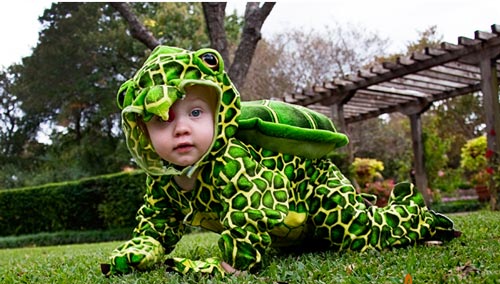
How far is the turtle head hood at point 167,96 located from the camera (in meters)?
1.83

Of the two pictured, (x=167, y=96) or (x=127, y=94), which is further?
(x=127, y=94)

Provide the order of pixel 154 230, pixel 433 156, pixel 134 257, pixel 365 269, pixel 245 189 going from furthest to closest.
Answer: pixel 433 156, pixel 154 230, pixel 134 257, pixel 245 189, pixel 365 269

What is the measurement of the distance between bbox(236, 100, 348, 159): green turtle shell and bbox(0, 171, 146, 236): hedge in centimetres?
640

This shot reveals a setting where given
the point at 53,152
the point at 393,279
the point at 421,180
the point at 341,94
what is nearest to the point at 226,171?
the point at 393,279

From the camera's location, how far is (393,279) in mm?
1573

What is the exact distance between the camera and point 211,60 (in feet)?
6.42

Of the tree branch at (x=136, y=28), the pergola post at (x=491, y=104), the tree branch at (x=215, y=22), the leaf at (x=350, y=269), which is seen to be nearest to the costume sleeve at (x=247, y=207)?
the leaf at (x=350, y=269)

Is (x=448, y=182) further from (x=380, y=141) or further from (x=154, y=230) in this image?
(x=154, y=230)

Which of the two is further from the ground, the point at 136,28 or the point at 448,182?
the point at 136,28

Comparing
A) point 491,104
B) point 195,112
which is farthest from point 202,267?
point 491,104

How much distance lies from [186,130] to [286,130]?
0.42 meters

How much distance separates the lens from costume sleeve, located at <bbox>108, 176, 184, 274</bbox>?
2.04 metres

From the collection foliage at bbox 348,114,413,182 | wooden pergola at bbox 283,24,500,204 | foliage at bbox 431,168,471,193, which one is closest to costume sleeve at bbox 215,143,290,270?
wooden pergola at bbox 283,24,500,204

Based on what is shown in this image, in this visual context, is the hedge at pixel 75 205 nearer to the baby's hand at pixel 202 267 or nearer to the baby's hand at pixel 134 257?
the baby's hand at pixel 134 257
